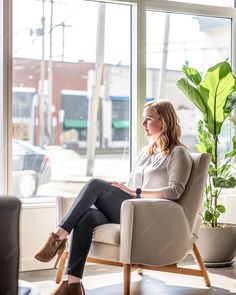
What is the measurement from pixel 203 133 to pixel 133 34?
3.17 ft

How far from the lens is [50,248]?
10.0ft

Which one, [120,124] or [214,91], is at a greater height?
[214,91]

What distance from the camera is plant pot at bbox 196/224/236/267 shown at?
13.3ft

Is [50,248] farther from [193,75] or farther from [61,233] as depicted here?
[193,75]

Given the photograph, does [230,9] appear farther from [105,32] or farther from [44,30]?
[44,30]

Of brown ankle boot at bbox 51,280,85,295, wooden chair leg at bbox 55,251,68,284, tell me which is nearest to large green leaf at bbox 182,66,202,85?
wooden chair leg at bbox 55,251,68,284

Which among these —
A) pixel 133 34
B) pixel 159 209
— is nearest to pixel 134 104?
pixel 133 34

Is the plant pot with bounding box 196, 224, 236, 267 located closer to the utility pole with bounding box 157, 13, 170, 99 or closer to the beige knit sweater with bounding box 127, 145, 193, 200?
the beige knit sweater with bounding box 127, 145, 193, 200

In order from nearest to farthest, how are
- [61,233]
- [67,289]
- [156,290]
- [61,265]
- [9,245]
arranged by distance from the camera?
[9,245] → [67,289] → [61,233] → [156,290] → [61,265]

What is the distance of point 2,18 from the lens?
389 cm

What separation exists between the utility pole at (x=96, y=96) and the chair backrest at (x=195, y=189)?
3.64 ft

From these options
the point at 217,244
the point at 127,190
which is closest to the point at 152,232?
the point at 127,190

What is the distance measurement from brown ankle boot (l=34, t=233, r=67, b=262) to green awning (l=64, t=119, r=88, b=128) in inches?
51.3

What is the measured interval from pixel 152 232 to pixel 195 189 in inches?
16.4
